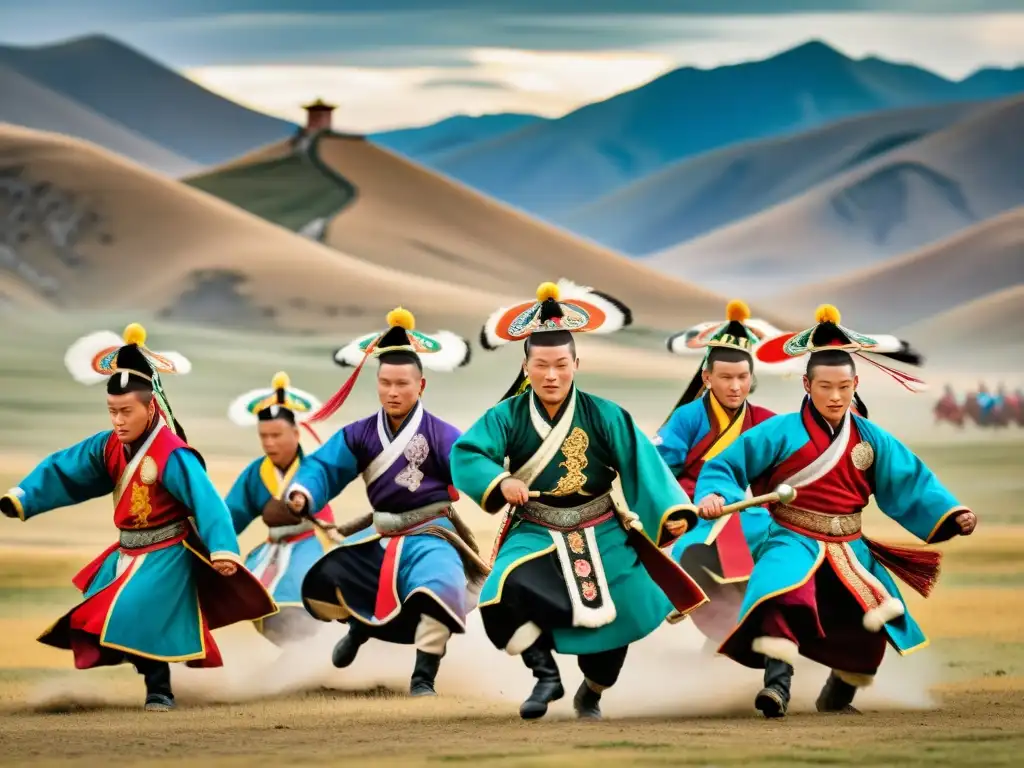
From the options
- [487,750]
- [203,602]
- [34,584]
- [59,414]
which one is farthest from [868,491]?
[59,414]

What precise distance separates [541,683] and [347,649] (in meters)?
1.59

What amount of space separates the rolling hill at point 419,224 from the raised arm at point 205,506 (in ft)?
120

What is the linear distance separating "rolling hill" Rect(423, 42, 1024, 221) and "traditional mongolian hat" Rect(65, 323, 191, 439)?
61036 mm

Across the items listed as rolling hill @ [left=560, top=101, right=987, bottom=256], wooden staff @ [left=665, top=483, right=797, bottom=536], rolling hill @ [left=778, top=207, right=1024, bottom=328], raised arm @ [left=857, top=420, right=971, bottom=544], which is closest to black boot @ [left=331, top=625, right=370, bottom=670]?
wooden staff @ [left=665, top=483, right=797, bottom=536]

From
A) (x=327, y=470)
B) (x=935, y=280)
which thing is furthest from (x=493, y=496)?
(x=935, y=280)

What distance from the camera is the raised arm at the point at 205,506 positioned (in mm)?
7180

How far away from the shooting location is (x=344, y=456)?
315 inches

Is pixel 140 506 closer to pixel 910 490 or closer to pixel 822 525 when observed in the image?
pixel 822 525

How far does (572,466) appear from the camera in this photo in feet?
22.3

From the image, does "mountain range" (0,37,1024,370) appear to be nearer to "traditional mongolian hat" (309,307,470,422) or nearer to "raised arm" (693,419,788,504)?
"traditional mongolian hat" (309,307,470,422)

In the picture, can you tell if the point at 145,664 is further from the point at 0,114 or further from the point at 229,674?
the point at 0,114

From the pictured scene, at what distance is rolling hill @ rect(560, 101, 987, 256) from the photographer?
65.2 meters

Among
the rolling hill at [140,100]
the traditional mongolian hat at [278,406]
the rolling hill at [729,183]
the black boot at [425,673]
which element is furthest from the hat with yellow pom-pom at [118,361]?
the rolling hill at [729,183]

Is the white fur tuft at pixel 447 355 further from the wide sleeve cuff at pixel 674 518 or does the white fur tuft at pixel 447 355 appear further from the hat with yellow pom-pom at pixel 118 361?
the wide sleeve cuff at pixel 674 518
